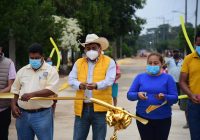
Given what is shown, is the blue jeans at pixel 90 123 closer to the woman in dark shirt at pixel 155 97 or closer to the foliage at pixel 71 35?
the woman in dark shirt at pixel 155 97

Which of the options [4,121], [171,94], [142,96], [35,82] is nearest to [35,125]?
[35,82]

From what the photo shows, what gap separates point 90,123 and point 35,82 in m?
0.84

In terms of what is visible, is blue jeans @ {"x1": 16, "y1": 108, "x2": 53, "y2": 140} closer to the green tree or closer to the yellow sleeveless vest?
the yellow sleeveless vest

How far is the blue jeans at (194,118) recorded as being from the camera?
5.38 m

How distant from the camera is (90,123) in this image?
5.63m

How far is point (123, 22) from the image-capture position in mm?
39875

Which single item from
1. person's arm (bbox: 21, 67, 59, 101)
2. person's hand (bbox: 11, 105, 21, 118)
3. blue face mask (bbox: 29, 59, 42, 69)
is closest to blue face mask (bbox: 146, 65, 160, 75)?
person's arm (bbox: 21, 67, 59, 101)

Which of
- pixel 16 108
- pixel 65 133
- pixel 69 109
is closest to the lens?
pixel 16 108

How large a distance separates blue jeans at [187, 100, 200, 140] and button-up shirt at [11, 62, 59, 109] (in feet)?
5.23

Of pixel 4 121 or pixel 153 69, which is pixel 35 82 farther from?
pixel 153 69

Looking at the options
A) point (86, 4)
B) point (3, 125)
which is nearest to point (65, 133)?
point (3, 125)

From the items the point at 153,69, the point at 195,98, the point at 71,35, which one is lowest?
the point at 195,98

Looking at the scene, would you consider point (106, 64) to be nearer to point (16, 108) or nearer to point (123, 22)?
point (16, 108)

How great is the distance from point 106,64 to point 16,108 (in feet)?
3.90
